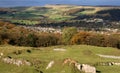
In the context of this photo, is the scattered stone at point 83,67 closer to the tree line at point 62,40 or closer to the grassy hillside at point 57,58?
the grassy hillside at point 57,58

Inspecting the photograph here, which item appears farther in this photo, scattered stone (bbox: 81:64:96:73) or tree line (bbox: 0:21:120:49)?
tree line (bbox: 0:21:120:49)

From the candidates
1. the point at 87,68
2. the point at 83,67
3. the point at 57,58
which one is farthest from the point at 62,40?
the point at 87,68

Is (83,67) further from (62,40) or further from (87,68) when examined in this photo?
(62,40)

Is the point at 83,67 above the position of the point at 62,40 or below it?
above

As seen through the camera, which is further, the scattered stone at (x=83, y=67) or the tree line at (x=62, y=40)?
the tree line at (x=62, y=40)

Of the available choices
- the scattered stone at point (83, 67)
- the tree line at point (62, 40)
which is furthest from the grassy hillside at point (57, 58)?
the tree line at point (62, 40)

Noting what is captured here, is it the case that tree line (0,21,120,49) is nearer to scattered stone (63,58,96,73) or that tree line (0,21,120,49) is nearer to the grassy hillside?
the grassy hillside

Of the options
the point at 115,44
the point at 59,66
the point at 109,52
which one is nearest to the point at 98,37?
the point at 115,44

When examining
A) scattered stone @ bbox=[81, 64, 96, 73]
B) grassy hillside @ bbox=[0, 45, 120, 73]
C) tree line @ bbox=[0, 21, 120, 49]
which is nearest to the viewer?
scattered stone @ bbox=[81, 64, 96, 73]

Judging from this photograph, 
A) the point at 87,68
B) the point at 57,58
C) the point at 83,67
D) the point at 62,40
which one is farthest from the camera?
the point at 62,40

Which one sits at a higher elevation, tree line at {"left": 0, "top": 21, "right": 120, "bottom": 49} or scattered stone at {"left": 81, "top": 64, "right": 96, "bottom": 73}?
scattered stone at {"left": 81, "top": 64, "right": 96, "bottom": 73}

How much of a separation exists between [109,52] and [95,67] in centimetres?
917

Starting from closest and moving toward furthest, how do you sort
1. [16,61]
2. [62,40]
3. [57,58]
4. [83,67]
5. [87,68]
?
[87,68]
[83,67]
[16,61]
[57,58]
[62,40]

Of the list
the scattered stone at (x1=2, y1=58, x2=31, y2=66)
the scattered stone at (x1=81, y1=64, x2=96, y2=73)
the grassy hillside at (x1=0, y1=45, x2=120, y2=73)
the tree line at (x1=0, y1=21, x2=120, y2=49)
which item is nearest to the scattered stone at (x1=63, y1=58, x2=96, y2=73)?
the scattered stone at (x1=81, y1=64, x2=96, y2=73)
